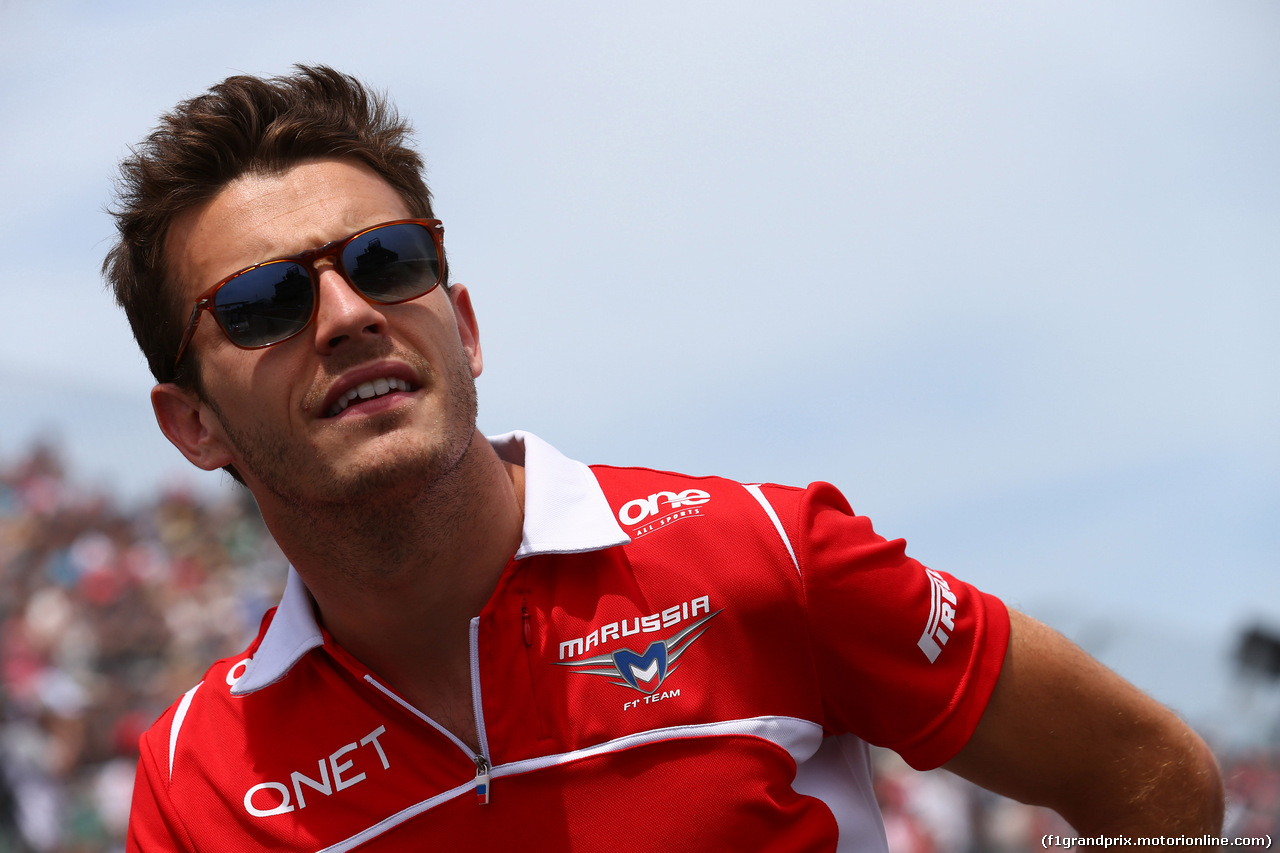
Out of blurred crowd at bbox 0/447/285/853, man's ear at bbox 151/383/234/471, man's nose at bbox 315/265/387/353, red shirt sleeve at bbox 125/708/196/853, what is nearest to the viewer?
man's nose at bbox 315/265/387/353

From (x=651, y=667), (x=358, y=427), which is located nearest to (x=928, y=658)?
(x=651, y=667)

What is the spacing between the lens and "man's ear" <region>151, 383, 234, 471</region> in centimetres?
253

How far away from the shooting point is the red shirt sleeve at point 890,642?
2.08 metres

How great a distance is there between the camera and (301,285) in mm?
2229

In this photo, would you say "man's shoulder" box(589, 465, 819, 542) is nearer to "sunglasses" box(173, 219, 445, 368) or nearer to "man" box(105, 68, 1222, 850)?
"man" box(105, 68, 1222, 850)

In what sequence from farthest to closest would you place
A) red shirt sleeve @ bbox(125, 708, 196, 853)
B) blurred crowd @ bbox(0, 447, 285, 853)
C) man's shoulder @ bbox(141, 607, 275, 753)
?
blurred crowd @ bbox(0, 447, 285, 853), man's shoulder @ bbox(141, 607, 275, 753), red shirt sleeve @ bbox(125, 708, 196, 853)

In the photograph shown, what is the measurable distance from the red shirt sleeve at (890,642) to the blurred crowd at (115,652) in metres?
6.32

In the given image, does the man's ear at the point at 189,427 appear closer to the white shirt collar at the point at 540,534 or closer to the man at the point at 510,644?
the man at the point at 510,644

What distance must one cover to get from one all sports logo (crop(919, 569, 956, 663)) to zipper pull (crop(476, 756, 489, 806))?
894 millimetres

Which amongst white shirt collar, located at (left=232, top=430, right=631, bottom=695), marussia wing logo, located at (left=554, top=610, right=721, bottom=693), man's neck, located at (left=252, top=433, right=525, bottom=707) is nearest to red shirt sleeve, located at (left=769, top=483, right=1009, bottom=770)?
marussia wing logo, located at (left=554, top=610, right=721, bottom=693)

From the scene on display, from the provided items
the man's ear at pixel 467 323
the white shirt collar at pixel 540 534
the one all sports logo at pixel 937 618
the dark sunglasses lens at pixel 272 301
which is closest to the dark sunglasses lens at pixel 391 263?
the dark sunglasses lens at pixel 272 301

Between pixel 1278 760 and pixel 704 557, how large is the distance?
26.8 feet

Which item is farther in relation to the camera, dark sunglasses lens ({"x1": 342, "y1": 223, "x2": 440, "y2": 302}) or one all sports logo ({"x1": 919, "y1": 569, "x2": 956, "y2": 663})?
dark sunglasses lens ({"x1": 342, "y1": 223, "x2": 440, "y2": 302})

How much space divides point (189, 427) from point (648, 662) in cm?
130
